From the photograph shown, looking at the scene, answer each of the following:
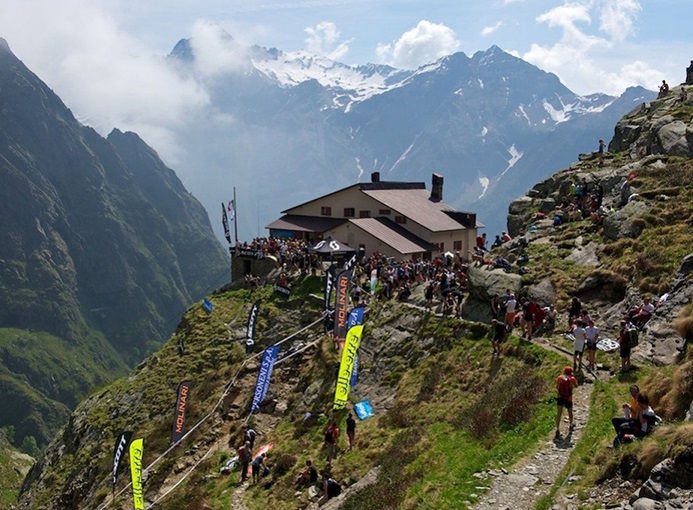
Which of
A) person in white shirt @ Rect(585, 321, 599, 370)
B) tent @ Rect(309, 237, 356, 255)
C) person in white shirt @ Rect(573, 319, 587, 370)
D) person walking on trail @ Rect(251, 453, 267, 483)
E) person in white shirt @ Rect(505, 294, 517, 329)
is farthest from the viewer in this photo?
tent @ Rect(309, 237, 356, 255)

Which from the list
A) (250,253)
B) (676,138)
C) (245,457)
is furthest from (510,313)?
(250,253)

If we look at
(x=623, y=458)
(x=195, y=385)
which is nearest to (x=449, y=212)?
(x=195, y=385)

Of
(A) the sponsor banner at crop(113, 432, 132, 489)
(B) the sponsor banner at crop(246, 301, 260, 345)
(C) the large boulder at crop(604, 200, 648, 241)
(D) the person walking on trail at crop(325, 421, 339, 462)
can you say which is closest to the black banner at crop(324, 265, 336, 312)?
(B) the sponsor banner at crop(246, 301, 260, 345)

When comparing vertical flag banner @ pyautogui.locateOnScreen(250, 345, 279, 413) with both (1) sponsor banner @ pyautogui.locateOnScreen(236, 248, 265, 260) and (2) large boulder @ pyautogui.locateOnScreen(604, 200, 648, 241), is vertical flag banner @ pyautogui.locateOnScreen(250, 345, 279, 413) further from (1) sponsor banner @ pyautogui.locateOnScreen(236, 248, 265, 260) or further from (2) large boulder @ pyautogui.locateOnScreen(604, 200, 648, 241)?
(1) sponsor banner @ pyautogui.locateOnScreen(236, 248, 265, 260)

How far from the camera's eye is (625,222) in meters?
41.0

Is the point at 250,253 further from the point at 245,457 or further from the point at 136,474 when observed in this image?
the point at 245,457

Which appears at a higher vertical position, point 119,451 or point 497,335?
point 497,335

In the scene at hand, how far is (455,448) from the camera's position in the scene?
25625mm

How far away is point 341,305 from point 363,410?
858 cm

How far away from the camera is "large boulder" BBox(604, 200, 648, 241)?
132 feet

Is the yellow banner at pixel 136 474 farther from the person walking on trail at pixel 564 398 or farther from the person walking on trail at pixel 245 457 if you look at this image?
the person walking on trail at pixel 564 398

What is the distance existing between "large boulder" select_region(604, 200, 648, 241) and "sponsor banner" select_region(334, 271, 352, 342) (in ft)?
52.6

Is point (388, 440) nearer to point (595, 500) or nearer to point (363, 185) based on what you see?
point (595, 500)

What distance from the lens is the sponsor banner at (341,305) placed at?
42125mm
